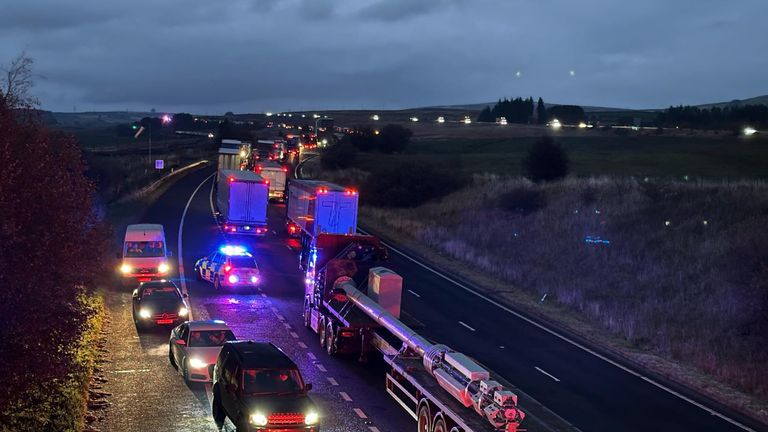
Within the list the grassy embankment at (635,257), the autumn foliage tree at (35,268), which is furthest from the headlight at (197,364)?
A: the grassy embankment at (635,257)

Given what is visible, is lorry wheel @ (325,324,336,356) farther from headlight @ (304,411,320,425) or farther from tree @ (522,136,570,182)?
tree @ (522,136,570,182)

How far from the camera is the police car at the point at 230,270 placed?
3359 centimetres

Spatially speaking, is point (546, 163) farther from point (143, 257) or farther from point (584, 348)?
point (584, 348)

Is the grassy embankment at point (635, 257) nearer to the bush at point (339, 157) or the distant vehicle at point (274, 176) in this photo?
the distant vehicle at point (274, 176)

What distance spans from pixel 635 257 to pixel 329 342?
25.0m

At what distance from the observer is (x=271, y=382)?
15.8 metres

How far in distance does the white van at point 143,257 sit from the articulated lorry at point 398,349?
9.69 m

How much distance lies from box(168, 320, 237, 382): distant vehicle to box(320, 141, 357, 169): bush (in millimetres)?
88146

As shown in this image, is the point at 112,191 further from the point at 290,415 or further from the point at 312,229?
the point at 290,415

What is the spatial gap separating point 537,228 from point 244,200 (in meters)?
20.2

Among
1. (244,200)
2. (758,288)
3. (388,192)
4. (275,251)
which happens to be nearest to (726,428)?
(758,288)

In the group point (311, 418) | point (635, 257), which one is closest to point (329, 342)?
point (311, 418)

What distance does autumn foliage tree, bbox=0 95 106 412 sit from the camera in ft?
38.4

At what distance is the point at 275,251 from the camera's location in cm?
4534
